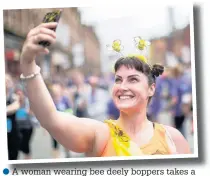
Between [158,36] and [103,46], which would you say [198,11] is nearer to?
[158,36]

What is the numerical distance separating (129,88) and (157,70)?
0.27 meters

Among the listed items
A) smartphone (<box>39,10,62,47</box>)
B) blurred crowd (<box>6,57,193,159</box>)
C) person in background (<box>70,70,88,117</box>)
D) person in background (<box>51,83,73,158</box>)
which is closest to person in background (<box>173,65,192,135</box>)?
blurred crowd (<box>6,57,193,159</box>)

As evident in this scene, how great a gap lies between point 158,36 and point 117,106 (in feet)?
2.09

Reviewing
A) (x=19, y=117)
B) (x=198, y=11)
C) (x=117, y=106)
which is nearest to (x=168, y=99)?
(x=117, y=106)

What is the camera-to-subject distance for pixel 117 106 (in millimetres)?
4730

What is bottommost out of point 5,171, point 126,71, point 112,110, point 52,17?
point 5,171

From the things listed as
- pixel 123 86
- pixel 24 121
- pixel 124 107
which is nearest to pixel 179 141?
pixel 124 107

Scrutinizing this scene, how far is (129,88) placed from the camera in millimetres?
4695

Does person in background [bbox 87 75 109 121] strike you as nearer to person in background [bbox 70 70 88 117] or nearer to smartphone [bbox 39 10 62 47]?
person in background [bbox 70 70 88 117]

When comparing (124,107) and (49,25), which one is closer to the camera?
(49,25)

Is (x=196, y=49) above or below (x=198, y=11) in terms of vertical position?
below

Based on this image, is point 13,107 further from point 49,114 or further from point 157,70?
point 157,70

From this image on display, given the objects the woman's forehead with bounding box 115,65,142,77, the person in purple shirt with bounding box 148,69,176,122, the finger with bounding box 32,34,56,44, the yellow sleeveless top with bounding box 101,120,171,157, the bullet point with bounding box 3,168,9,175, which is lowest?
the bullet point with bounding box 3,168,9,175

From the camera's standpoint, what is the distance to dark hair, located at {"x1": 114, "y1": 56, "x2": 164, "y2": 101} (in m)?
4.71
